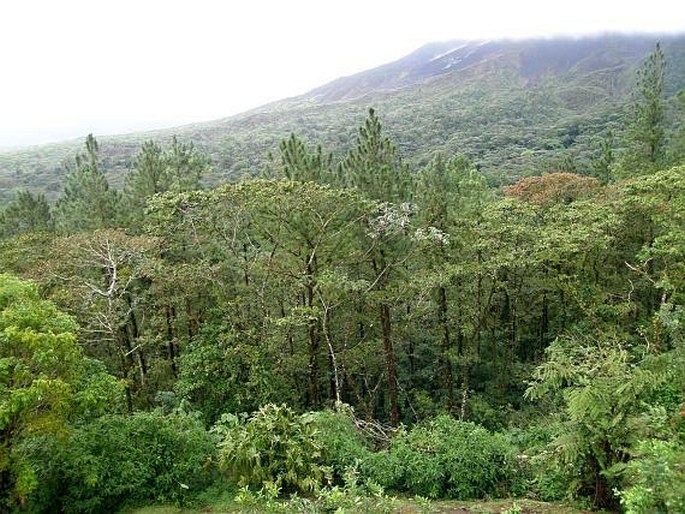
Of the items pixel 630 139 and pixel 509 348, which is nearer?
pixel 509 348

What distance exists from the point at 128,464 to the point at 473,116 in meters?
87.7

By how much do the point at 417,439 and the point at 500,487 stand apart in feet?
5.12

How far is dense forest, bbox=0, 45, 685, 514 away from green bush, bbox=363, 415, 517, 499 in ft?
0.13

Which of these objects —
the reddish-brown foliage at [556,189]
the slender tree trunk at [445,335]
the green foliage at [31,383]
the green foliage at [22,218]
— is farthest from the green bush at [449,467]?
the green foliage at [22,218]

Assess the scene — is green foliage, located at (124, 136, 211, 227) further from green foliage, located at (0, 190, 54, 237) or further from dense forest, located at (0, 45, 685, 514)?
green foliage, located at (0, 190, 54, 237)

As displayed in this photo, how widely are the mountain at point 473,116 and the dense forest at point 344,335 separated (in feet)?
52.7

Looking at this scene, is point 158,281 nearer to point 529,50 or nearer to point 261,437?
point 261,437

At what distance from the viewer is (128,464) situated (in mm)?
9367

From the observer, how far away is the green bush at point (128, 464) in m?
9.19

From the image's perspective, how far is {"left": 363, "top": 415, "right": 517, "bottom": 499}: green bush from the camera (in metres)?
8.65

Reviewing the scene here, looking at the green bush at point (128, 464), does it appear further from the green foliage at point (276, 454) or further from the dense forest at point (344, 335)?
the green foliage at point (276, 454)

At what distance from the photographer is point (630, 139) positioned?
23.6 metres

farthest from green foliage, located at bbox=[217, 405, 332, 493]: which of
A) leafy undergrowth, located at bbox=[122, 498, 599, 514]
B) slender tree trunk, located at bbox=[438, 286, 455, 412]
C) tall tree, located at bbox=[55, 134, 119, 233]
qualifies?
tall tree, located at bbox=[55, 134, 119, 233]

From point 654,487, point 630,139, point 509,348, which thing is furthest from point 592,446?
point 630,139
